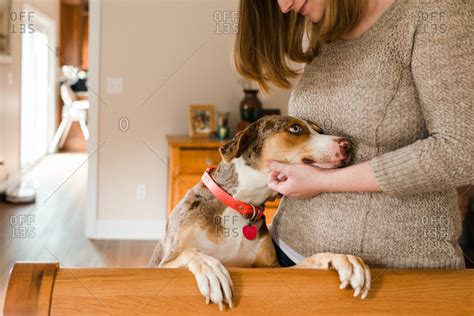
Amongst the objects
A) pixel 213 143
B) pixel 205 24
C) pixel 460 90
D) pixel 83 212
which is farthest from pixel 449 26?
pixel 83 212

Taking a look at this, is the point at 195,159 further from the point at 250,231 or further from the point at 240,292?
the point at 240,292

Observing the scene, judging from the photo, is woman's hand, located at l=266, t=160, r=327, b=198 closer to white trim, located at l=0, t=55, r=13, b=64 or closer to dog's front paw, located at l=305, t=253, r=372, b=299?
dog's front paw, located at l=305, t=253, r=372, b=299

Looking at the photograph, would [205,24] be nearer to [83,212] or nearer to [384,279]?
[83,212]

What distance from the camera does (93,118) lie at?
4.59 meters

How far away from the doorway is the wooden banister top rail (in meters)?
6.38

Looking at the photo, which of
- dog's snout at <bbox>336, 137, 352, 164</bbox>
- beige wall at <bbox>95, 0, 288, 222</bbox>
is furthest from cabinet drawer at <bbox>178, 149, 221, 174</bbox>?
dog's snout at <bbox>336, 137, 352, 164</bbox>

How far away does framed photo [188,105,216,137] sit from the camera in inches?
176

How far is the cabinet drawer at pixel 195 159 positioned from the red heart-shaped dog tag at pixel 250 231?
2.73 meters

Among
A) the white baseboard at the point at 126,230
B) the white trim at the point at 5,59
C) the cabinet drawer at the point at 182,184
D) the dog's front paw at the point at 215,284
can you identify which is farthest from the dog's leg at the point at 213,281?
the white trim at the point at 5,59

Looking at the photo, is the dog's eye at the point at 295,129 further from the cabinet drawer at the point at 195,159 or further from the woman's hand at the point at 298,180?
the cabinet drawer at the point at 195,159

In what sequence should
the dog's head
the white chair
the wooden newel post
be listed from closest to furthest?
the wooden newel post → the dog's head → the white chair

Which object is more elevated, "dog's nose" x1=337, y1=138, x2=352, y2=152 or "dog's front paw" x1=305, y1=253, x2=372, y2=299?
"dog's nose" x1=337, y1=138, x2=352, y2=152

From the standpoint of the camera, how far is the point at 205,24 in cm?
456

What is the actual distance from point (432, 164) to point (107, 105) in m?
3.69
